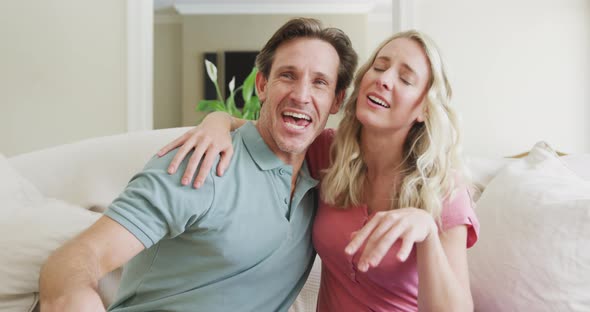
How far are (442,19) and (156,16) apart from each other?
17.2 ft

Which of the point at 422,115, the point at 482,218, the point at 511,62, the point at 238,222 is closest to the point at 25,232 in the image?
the point at 238,222

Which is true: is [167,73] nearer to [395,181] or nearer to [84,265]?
[395,181]

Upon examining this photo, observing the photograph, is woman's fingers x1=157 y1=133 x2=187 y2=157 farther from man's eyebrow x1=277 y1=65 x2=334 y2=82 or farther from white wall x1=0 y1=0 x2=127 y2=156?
white wall x1=0 y1=0 x2=127 y2=156

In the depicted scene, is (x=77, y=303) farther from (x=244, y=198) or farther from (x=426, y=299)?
(x=426, y=299)

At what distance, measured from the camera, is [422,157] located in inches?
50.3

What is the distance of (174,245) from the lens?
115 cm

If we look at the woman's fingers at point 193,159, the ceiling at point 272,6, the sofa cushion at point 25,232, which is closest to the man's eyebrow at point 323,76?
the woman's fingers at point 193,159

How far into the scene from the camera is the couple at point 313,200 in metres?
1.06

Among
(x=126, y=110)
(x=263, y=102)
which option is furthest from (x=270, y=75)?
(x=126, y=110)

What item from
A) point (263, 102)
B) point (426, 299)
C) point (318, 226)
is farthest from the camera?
point (263, 102)

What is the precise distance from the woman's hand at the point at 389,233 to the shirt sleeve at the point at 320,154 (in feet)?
1.52

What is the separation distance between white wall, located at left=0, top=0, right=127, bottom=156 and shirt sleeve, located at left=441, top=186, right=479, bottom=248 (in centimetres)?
231

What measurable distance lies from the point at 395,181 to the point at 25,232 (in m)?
1.02

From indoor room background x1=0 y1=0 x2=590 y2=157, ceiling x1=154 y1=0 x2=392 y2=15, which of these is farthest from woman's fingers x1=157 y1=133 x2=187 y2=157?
ceiling x1=154 y1=0 x2=392 y2=15
